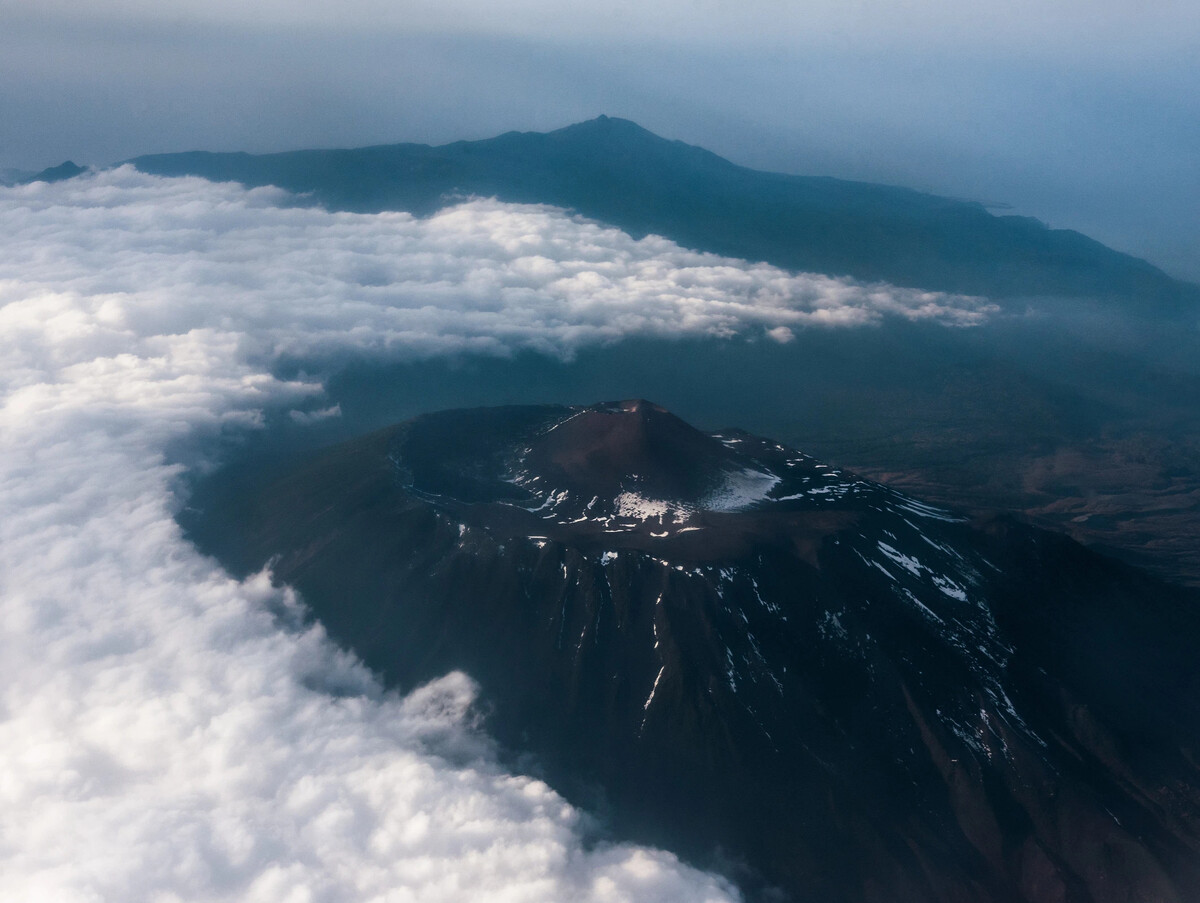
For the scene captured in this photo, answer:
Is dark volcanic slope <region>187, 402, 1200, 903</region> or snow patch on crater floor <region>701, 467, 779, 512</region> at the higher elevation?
snow patch on crater floor <region>701, 467, 779, 512</region>

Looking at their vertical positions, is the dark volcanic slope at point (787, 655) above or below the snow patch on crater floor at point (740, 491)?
below

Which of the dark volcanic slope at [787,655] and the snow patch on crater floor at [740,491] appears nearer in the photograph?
the dark volcanic slope at [787,655]

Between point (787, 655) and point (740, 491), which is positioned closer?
point (787, 655)

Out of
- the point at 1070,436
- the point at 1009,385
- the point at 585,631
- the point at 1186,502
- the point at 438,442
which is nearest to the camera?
the point at 585,631

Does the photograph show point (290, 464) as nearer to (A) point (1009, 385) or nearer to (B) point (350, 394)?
(B) point (350, 394)

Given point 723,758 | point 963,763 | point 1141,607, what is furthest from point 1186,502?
point 723,758

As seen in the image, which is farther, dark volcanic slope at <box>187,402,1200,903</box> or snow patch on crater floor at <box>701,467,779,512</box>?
snow patch on crater floor at <box>701,467,779,512</box>

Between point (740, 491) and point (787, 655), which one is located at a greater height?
point (740, 491)

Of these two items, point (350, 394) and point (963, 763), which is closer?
point (963, 763)
